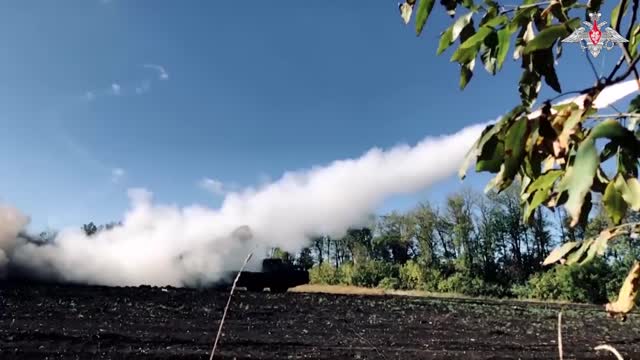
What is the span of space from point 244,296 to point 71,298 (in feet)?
16.5

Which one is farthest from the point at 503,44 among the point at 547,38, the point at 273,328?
the point at 273,328

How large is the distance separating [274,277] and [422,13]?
22679 millimetres

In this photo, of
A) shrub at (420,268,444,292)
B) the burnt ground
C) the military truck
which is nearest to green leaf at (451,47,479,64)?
the burnt ground

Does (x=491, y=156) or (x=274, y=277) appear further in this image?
(x=274, y=277)

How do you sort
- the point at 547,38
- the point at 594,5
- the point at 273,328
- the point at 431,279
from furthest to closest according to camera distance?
the point at 431,279, the point at 273,328, the point at 594,5, the point at 547,38

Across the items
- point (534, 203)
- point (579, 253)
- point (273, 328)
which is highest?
point (534, 203)

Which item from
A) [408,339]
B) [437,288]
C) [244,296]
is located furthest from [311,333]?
[437,288]

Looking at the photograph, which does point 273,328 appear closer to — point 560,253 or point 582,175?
point 560,253

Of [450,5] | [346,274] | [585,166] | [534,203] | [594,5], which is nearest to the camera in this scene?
[585,166]

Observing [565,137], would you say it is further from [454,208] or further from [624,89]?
[454,208]

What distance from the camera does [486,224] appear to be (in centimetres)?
4141

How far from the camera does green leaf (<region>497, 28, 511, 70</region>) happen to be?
991mm

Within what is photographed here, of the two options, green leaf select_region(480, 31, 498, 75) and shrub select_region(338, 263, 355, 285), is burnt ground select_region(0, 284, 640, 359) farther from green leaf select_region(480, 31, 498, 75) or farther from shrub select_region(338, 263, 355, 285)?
shrub select_region(338, 263, 355, 285)

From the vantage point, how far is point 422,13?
3.78ft
